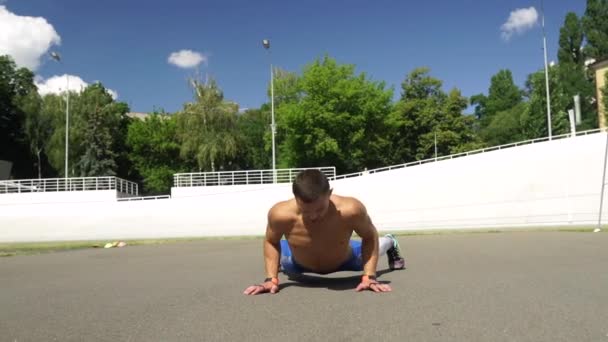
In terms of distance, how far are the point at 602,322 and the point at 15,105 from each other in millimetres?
61880

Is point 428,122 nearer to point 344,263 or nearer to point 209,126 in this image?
point 209,126

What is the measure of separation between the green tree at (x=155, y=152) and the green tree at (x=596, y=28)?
4961 centimetres

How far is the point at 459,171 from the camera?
27141 mm

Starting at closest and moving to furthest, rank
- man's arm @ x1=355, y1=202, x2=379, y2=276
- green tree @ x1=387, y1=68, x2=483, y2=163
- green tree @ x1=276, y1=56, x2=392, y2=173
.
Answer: man's arm @ x1=355, y1=202, x2=379, y2=276 → green tree @ x1=276, y1=56, x2=392, y2=173 → green tree @ x1=387, y1=68, x2=483, y2=163

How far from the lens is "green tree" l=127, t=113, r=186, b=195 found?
169ft

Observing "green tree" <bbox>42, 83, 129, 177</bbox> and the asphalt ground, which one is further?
"green tree" <bbox>42, 83, 129, 177</bbox>

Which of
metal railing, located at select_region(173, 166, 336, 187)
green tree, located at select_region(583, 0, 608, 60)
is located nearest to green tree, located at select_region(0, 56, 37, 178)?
metal railing, located at select_region(173, 166, 336, 187)

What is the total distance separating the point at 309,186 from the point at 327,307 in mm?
964

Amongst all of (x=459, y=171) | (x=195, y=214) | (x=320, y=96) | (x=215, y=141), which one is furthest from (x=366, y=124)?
(x=195, y=214)

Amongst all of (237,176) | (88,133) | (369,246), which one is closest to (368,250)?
(369,246)

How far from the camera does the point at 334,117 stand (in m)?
39.1

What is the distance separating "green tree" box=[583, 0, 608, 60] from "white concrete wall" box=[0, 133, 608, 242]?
43.8 metres

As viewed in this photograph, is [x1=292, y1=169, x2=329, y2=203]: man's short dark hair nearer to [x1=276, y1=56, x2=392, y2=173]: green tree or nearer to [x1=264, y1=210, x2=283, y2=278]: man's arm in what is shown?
[x1=264, y1=210, x2=283, y2=278]: man's arm

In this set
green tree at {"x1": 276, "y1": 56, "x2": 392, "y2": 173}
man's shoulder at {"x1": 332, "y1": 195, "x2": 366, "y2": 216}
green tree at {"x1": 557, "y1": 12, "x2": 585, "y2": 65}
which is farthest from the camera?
green tree at {"x1": 557, "y1": 12, "x2": 585, "y2": 65}
